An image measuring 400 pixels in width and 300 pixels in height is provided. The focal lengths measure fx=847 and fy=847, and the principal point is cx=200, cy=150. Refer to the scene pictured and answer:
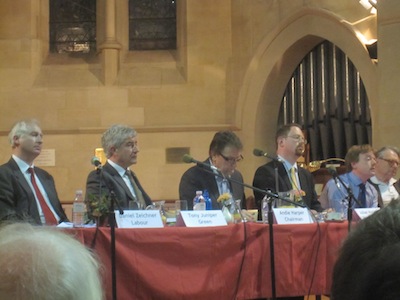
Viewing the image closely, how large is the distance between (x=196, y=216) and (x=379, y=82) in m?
4.46

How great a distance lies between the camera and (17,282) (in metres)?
0.92

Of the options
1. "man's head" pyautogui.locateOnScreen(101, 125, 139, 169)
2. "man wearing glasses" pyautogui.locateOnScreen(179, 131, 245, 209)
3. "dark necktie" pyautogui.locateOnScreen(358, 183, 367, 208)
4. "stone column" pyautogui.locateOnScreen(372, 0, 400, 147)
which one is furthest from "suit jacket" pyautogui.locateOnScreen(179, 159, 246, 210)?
"stone column" pyautogui.locateOnScreen(372, 0, 400, 147)

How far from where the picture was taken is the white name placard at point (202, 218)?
408 centimetres

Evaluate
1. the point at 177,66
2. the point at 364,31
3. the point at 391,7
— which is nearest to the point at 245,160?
the point at 177,66

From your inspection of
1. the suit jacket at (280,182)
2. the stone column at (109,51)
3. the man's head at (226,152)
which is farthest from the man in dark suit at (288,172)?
the stone column at (109,51)

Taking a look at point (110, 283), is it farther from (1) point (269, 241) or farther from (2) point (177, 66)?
(2) point (177, 66)

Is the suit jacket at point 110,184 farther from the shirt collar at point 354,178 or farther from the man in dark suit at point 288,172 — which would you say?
the shirt collar at point 354,178

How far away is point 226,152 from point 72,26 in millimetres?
6048

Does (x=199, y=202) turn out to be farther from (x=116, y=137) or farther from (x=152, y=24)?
(x=152, y=24)

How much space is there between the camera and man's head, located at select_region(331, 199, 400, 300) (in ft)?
2.95

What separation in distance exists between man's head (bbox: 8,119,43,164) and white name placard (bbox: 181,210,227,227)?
1070mm

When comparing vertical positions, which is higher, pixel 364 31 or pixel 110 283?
pixel 364 31

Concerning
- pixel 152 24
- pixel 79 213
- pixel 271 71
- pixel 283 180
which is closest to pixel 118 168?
pixel 79 213

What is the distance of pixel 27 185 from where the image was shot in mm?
4488
